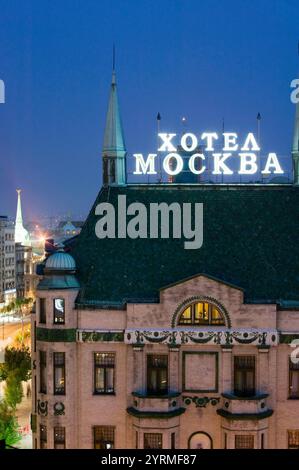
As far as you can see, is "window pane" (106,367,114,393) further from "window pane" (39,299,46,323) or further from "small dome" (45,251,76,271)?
"small dome" (45,251,76,271)

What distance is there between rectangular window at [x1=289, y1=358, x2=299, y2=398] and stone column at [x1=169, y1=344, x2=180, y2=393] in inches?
365

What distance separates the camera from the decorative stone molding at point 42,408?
53625 mm

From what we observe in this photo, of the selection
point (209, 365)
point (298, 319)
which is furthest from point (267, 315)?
point (209, 365)

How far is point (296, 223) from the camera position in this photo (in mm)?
58062

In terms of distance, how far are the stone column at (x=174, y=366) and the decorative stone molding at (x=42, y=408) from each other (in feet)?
34.7

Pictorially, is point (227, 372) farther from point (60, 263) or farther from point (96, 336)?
point (60, 263)

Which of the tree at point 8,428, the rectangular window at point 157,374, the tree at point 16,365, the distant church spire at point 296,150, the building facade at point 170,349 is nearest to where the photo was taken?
the building facade at point 170,349

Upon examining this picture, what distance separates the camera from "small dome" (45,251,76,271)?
53.6 meters

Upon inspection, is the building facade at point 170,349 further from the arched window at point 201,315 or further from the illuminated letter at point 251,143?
the illuminated letter at point 251,143

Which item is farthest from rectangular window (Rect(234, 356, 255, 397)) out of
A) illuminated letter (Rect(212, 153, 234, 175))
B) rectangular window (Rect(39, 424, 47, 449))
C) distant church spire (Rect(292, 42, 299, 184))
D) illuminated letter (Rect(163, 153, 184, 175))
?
illuminated letter (Rect(163, 153, 184, 175))

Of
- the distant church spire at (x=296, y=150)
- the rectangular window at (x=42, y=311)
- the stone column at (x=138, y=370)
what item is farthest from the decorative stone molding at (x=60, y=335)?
the distant church spire at (x=296, y=150)

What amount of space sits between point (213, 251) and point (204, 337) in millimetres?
8312

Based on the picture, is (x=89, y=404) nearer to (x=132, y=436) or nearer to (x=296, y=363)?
(x=132, y=436)

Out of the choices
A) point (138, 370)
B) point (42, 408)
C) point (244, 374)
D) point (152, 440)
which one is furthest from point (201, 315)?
point (42, 408)
